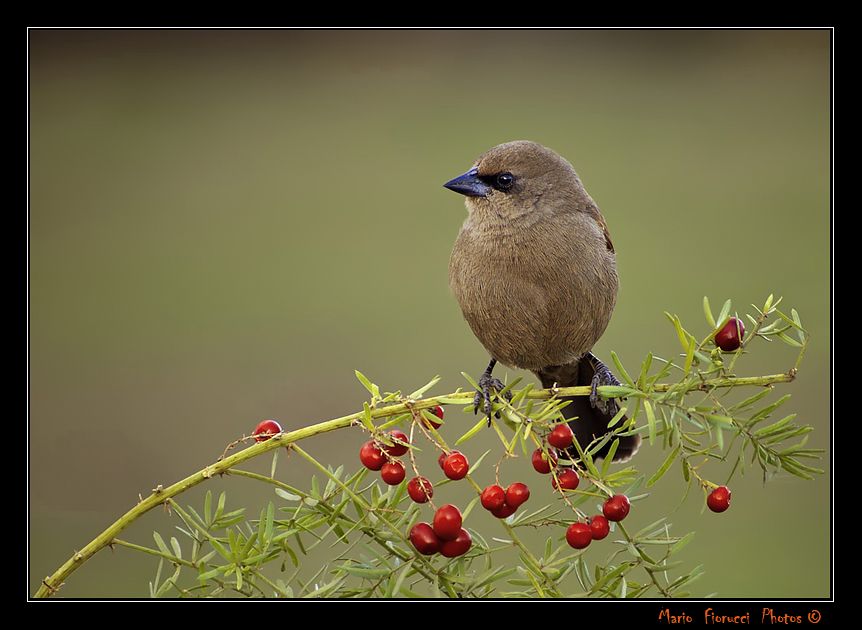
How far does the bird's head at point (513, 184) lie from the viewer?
3.46 metres

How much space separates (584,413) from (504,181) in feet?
3.02

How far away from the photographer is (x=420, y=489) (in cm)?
199

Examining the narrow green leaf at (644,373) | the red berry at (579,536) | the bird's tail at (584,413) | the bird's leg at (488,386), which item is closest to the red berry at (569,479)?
the red berry at (579,536)

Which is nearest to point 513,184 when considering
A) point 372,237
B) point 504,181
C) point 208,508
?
point 504,181

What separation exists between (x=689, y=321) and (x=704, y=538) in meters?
1.88

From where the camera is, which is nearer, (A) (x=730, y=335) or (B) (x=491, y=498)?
(A) (x=730, y=335)

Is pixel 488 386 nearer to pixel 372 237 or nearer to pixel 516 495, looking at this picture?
pixel 516 495

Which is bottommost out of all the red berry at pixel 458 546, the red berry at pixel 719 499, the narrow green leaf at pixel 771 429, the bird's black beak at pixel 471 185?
the red berry at pixel 458 546

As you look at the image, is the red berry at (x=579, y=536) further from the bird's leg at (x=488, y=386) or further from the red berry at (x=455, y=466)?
the bird's leg at (x=488, y=386)

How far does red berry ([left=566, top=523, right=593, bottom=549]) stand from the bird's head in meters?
1.59

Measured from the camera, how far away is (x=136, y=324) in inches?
345

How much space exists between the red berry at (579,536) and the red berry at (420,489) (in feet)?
1.11

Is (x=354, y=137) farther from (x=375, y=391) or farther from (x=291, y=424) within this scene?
(x=375, y=391)

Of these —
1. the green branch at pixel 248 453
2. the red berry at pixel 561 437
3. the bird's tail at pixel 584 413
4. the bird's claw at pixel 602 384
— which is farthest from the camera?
the bird's tail at pixel 584 413
